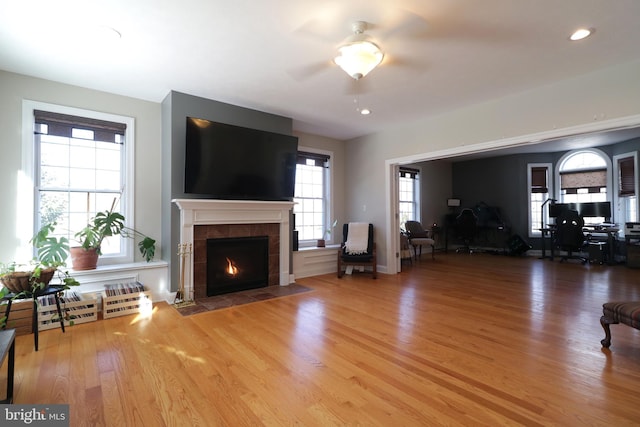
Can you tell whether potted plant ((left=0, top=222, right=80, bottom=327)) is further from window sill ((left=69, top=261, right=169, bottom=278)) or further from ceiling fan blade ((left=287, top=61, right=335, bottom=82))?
ceiling fan blade ((left=287, top=61, right=335, bottom=82))

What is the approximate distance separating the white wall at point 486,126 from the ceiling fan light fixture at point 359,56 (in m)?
1.50

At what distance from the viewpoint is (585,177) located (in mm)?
7258

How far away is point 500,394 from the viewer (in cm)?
185

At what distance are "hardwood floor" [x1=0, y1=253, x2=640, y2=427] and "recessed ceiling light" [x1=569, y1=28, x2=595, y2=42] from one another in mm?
2623

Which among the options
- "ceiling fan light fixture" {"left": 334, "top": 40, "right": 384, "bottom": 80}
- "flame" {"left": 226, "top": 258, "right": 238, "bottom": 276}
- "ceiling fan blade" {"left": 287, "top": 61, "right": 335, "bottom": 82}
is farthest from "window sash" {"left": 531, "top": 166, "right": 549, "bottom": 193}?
"flame" {"left": 226, "top": 258, "right": 238, "bottom": 276}

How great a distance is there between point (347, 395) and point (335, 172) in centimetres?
473

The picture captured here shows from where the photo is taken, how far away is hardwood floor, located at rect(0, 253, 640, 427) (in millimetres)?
1703

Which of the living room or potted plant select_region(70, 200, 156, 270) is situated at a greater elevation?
the living room

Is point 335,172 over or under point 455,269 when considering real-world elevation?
over

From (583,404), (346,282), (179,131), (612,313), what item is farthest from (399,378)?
(179,131)

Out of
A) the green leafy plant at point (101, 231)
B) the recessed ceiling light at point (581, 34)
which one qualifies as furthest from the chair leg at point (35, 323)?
the recessed ceiling light at point (581, 34)

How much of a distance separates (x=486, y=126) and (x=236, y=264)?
398 centimetres

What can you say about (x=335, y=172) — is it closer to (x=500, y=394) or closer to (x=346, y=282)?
(x=346, y=282)

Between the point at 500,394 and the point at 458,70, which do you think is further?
the point at 458,70
